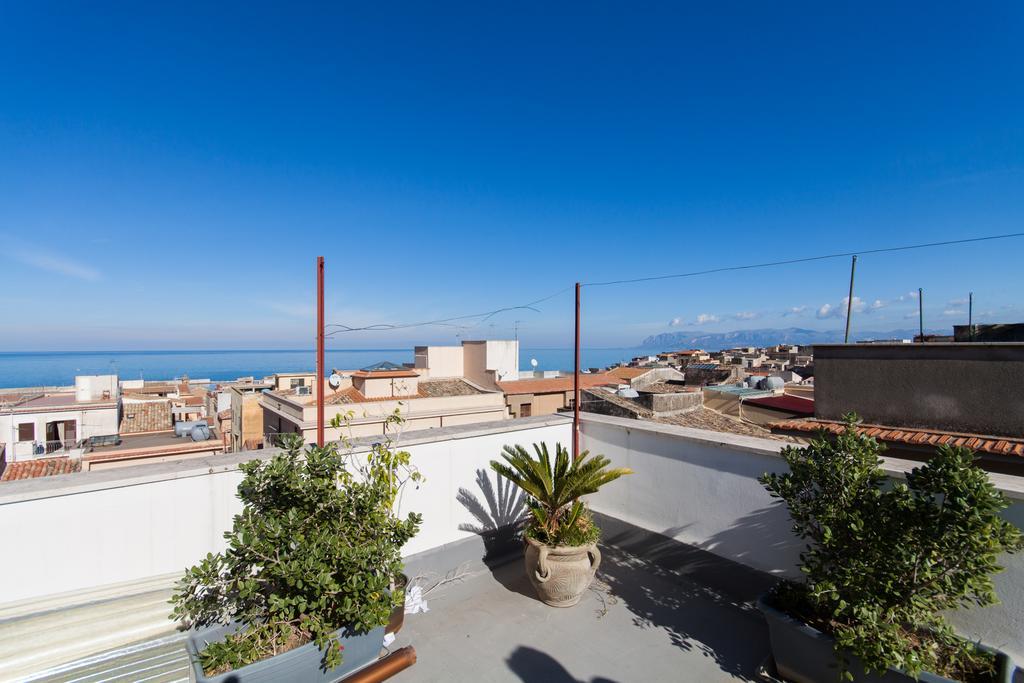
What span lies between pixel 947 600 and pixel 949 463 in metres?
0.69

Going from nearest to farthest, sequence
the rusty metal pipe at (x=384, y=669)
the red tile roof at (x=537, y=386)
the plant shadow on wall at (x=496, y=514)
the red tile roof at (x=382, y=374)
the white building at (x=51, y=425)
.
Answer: the rusty metal pipe at (x=384, y=669) → the plant shadow on wall at (x=496, y=514) → the white building at (x=51, y=425) → the red tile roof at (x=382, y=374) → the red tile roof at (x=537, y=386)

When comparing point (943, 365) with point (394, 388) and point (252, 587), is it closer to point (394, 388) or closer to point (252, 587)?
point (252, 587)

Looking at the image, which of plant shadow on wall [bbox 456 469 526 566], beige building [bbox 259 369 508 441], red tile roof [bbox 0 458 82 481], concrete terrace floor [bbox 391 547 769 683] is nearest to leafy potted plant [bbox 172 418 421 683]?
concrete terrace floor [bbox 391 547 769 683]

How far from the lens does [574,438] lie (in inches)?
Answer: 203

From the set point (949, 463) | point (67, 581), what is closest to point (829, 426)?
point (949, 463)

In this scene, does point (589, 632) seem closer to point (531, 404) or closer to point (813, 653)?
point (813, 653)

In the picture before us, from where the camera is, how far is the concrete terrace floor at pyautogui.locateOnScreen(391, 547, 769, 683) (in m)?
3.04

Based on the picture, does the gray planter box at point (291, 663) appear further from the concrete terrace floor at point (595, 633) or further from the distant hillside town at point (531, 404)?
the distant hillside town at point (531, 404)

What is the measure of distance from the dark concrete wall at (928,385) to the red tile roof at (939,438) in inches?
6.2

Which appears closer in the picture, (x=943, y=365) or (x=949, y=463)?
(x=949, y=463)

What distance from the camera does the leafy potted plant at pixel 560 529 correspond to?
367 centimetres

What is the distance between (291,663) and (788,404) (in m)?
13.0

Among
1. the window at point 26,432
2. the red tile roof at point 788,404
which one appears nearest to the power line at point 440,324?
the red tile roof at point 788,404

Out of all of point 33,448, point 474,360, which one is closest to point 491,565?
point 33,448
